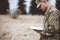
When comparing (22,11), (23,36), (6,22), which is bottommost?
(23,36)

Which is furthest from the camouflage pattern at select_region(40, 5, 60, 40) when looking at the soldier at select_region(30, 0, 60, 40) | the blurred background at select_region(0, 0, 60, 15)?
the blurred background at select_region(0, 0, 60, 15)

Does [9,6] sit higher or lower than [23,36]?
higher

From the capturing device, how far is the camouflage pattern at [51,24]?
1.86m

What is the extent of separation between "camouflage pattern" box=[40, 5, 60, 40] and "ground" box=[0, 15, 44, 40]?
73 millimetres

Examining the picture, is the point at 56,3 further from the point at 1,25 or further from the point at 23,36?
the point at 1,25

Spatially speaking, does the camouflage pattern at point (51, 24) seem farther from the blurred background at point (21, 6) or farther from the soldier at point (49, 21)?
the blurred background at point (21, 6)

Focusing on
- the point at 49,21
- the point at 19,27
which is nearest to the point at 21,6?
the point at 19,27

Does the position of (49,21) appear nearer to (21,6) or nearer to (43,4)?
(43,4)

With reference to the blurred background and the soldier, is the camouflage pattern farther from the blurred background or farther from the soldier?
the blurred background

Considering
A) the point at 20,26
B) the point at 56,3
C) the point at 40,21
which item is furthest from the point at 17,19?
the point at 56,3

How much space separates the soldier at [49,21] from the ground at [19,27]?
0.23 feet

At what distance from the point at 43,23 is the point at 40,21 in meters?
0.04

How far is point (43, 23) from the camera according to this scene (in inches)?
75.7

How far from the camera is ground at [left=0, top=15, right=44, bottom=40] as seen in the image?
1.94 meters
